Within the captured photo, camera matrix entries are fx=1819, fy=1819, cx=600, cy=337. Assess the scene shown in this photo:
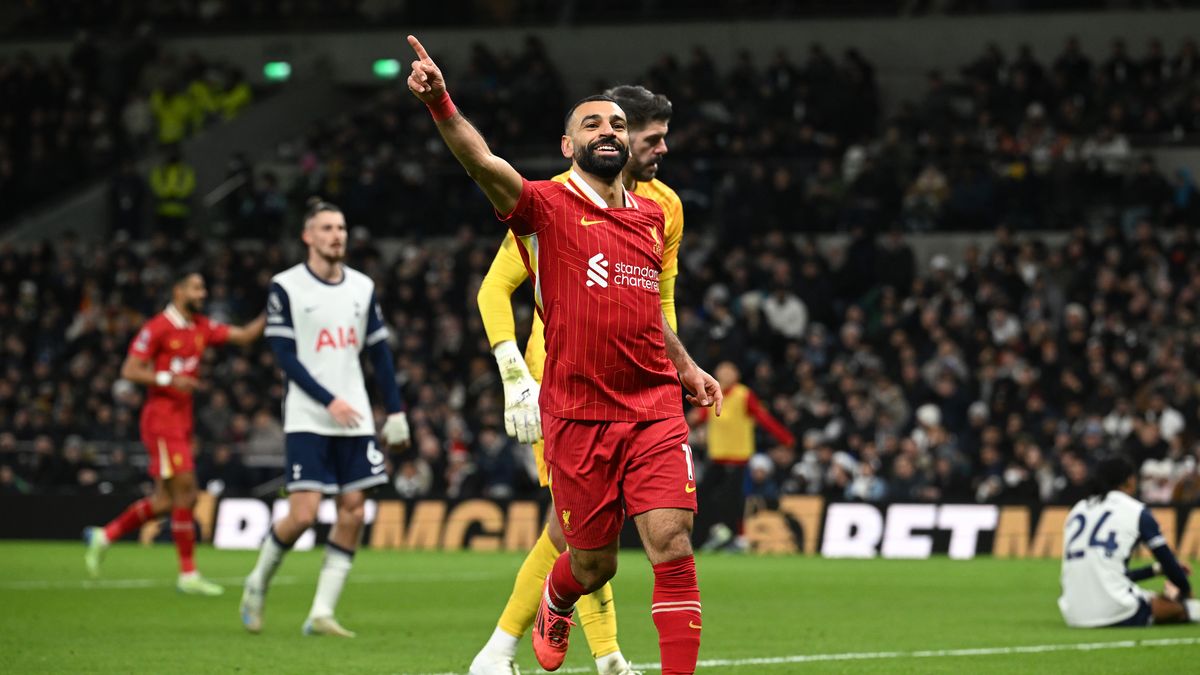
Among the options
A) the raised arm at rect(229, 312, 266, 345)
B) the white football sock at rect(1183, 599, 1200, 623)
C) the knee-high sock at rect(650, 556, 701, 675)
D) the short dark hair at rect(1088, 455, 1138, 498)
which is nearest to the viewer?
the knee-high sock at rect(650, 556, 701, 675)

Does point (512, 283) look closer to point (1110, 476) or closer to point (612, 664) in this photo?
point (612, 664)

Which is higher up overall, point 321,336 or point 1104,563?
point 321,336

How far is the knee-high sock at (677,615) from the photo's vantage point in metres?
6.90

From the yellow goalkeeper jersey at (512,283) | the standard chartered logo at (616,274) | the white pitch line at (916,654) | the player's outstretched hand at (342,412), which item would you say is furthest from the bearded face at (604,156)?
the player's outstretched hand at (342,412)

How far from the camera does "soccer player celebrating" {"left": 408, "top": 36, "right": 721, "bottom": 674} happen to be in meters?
7.01

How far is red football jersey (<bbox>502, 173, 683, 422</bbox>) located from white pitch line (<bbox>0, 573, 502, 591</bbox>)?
969 centimetres

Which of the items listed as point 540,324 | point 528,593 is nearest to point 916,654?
point 528,593

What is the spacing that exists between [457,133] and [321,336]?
5.17 meters

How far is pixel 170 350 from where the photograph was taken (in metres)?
15.8

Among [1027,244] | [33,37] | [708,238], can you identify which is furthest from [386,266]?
[33,37]

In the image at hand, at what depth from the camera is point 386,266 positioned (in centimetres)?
3005

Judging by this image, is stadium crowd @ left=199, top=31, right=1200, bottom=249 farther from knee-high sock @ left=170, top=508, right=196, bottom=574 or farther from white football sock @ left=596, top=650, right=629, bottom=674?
white football sock @ left=596, top=650, right=629, bottom=674

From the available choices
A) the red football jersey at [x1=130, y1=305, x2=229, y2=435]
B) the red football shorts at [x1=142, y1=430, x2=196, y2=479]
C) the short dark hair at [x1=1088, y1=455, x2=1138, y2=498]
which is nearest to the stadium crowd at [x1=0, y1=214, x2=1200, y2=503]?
the red football jersey at [x1=130, y1=305, x2=229, y2=435]

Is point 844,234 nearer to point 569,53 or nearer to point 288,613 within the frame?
point 569,53
